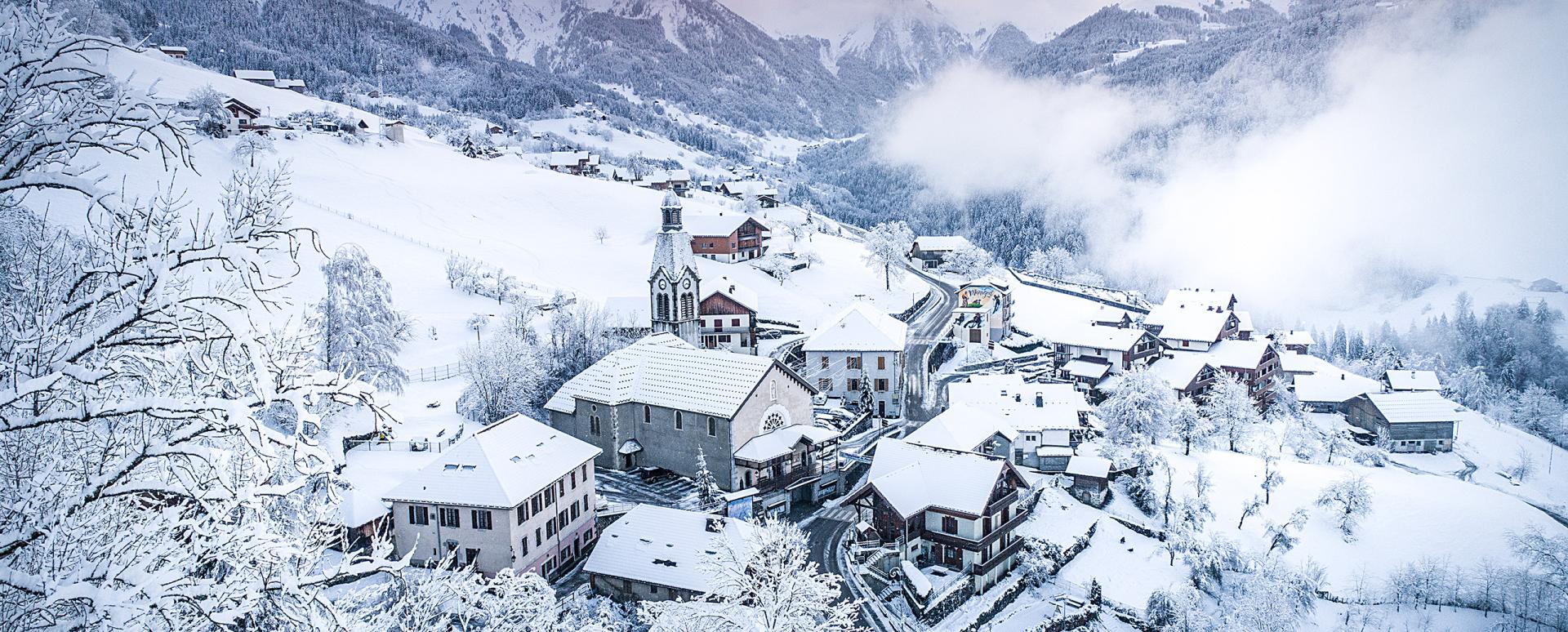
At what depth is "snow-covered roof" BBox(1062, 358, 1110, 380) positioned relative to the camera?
215ft

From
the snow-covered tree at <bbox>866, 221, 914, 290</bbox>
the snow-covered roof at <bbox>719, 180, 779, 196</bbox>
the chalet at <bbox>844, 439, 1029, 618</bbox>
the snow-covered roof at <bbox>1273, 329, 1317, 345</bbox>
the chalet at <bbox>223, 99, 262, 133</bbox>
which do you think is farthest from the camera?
the snow-covered roof at <bbox>719, 180, 779, 196</bbox>

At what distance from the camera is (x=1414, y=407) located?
64062mm

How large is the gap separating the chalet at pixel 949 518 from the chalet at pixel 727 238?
47563 mm

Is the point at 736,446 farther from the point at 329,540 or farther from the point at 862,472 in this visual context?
the point at 329,540

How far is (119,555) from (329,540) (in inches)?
196

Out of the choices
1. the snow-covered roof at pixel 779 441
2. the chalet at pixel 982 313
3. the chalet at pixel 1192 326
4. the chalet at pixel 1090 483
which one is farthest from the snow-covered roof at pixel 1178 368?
the snow-covered roof at pixel 779 441

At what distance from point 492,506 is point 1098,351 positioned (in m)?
52.7

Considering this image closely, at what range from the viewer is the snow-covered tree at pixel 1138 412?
2089 inches

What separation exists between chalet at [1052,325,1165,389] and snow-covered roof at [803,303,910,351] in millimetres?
17951

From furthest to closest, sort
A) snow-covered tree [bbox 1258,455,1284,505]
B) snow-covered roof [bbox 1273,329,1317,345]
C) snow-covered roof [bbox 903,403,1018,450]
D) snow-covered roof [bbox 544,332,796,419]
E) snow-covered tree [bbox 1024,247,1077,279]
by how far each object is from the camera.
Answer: snow-covered tree [bbox 1024,247,1077,279] < snow-covered roof [bbox 1273,329,1317,345] < snow-covered tree [bbox 1258,455,1284,505] < snow-covered roof [bbox 903,403,1018,450] < snow-covered roof [bbox 544,332,796,419]

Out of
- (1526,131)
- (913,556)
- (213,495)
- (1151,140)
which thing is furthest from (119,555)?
(1526,131)

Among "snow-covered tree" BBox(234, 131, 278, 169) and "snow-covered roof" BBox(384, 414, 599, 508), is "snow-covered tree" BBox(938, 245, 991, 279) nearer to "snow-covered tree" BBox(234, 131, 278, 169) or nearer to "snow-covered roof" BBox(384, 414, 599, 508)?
"snow-covered tree" BBox(234, 131, 278, 169)

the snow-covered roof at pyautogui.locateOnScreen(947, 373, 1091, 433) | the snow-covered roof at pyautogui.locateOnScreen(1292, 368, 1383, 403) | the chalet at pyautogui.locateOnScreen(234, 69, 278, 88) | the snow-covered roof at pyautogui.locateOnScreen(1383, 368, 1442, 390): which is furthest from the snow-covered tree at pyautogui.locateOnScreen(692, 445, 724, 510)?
the chalet at pyautogui.locateOnScreen(234, 69, 278, 88)

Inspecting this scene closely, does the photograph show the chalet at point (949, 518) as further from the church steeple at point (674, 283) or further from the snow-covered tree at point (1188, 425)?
the snow-covered tree at point (1188, 425)
